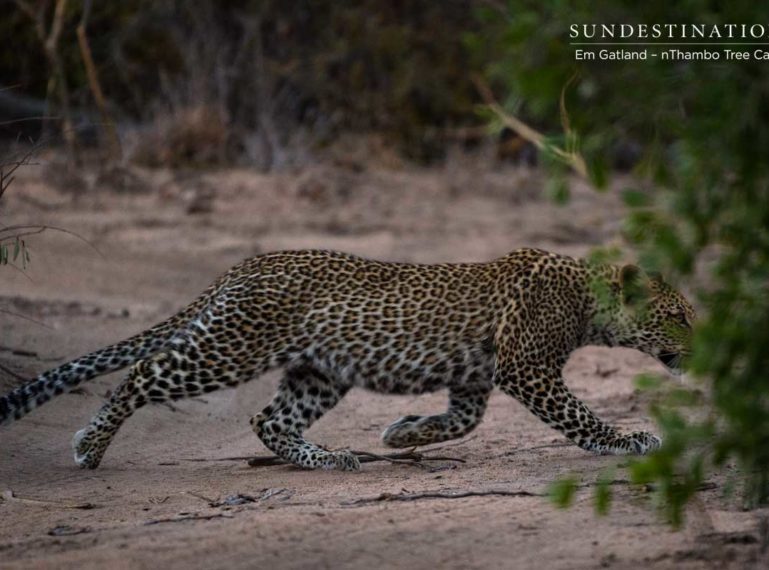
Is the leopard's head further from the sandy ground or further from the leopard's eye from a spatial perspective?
the sandy ground

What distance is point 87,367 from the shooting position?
25.0 ft

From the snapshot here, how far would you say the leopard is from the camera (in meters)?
7.53

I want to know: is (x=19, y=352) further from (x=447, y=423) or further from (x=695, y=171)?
(x=695, y=171)

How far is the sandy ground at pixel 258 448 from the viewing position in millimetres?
5289

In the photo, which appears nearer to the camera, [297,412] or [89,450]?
[89,450]

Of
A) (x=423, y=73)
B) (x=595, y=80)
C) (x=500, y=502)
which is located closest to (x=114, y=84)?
(x=423, y=73)

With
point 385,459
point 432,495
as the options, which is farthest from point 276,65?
point 432,495

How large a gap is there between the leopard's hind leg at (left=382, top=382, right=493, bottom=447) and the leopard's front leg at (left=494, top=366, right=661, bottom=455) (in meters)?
0.43

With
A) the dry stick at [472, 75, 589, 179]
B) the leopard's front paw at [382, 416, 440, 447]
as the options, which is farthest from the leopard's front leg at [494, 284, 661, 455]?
the dry stick at [472, 75, 589, 179]

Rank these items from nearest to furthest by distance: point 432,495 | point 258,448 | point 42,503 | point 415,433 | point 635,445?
1. point 432,495
2. point 42,503
3. point 635,445
4. point 415,433
5. point 258,448

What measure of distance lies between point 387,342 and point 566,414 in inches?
43.1

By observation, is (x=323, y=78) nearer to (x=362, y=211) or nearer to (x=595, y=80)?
(x=362, y=211)

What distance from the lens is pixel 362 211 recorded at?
17.0 metres

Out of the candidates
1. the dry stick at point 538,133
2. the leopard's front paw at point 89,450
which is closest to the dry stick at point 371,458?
the leopard's front paw at point 89,450
